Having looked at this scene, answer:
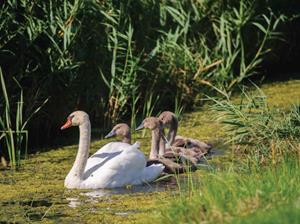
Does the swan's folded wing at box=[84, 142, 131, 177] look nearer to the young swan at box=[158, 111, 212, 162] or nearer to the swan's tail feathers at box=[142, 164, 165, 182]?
the swan's tail feathers at box=[142, 164, 165, 182]

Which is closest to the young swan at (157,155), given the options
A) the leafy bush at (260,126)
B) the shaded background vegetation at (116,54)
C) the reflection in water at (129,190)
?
the reflection in water at (129,190)

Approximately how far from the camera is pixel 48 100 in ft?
37.7

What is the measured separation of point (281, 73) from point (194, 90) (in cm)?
324

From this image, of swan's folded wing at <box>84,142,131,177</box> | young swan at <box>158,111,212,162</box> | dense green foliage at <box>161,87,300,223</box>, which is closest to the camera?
dense green foliage at <box>161,87,300,223</box>

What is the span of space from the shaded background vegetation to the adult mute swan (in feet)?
3.80

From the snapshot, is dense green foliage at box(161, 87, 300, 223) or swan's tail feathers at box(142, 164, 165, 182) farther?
swan's tail feathers at box(142, 164, 165, 182)

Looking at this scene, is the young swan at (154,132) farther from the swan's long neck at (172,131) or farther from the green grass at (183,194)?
the green grass at (183,194)

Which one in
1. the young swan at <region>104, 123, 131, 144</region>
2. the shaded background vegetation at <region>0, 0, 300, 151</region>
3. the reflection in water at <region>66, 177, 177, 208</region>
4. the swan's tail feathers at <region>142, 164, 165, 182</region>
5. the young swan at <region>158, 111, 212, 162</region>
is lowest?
the reflection in water at <region>66, 177, 177, 208</region>

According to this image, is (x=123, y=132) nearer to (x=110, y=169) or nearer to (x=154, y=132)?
(x=154, y=132)

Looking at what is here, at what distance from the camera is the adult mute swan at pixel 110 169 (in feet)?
31.2

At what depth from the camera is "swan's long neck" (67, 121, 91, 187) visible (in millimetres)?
9461

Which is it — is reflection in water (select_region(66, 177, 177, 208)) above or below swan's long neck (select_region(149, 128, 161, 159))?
below

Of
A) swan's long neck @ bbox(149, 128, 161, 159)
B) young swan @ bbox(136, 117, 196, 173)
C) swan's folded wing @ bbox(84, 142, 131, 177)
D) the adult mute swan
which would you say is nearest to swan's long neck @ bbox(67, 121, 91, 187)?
the adult mute swan

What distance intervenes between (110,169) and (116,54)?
2.93m
